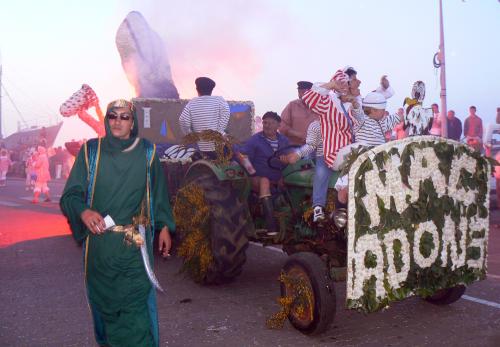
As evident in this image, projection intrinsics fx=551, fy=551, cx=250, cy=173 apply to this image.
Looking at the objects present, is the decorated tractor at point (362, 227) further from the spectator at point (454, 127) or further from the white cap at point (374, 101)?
the spectator at point (454, 127)

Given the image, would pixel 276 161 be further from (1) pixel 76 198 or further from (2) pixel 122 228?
(1) pixel 76 198

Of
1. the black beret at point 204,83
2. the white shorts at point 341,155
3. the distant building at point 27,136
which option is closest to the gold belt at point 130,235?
the white shorts at point 341,155

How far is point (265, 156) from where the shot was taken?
6145mm

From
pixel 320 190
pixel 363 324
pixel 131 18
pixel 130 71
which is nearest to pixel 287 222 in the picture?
pixel 320 190

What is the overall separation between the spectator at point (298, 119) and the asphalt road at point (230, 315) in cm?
177

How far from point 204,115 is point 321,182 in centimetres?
223

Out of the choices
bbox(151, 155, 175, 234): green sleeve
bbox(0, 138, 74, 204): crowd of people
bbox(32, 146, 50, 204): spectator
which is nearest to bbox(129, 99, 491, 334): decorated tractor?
bbox(151, 155, 175, 234): green sleeve

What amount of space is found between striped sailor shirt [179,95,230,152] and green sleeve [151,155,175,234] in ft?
9.39

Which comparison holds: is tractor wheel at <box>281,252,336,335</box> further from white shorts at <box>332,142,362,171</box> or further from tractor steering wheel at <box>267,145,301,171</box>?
tractor steering wheel at <box>267,145,301,171</box>

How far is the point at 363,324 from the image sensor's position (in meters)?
4.93

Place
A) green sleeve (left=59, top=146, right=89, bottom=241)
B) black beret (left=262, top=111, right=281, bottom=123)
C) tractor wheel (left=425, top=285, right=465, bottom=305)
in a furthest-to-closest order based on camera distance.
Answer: black beret (left=262, top=111, right=281, bottom=123), tractor wheel (left=425, top=285, right=465, bottom=305), green sleeve (left=59, top=146, right=89, bottom=241)

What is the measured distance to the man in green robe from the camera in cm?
344

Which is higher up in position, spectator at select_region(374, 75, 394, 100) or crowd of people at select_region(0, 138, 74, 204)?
spectator at select_region(374, 75, 394, 100)

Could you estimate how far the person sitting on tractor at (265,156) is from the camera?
5.64 meters
